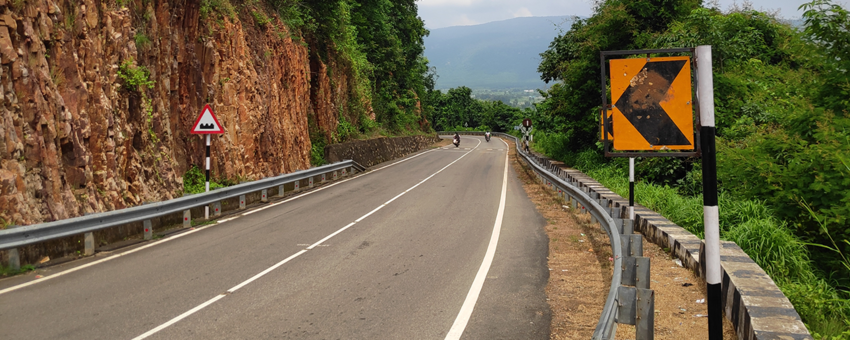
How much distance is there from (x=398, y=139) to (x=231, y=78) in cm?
2399

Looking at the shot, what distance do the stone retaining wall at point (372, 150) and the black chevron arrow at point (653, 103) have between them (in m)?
23.7

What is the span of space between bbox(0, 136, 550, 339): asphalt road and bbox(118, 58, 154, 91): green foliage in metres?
3.85

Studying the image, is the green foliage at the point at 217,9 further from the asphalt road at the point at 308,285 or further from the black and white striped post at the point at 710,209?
the black and white striped post at the point at 710,209

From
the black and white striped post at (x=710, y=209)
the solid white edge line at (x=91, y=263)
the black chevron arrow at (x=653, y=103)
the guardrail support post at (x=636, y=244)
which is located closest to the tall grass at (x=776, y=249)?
the guardrail support post at (x=636, y=244)

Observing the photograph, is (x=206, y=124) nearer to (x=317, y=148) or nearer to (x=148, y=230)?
(x=148, y=230)

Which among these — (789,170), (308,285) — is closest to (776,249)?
(789,170)

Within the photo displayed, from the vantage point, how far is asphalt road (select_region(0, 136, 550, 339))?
6141mm

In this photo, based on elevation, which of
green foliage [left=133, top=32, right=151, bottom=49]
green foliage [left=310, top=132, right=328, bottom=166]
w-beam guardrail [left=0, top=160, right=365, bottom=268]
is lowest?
w-beam guardrail [left=0, top=160, right=365, bottom=268]

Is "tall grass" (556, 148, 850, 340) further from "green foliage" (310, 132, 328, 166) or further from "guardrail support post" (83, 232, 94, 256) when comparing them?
"green foliage" (310, 132, 328, 166)

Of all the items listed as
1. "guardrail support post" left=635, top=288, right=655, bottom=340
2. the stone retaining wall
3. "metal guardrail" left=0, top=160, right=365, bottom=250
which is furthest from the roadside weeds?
the stone retaining wall

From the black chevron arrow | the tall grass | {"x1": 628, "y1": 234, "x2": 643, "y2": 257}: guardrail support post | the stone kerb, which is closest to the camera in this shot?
the black chevron arrow

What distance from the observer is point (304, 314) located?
6.58 m

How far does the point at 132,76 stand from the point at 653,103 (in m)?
12.2

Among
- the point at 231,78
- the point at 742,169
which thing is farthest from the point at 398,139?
the point at 742,169
